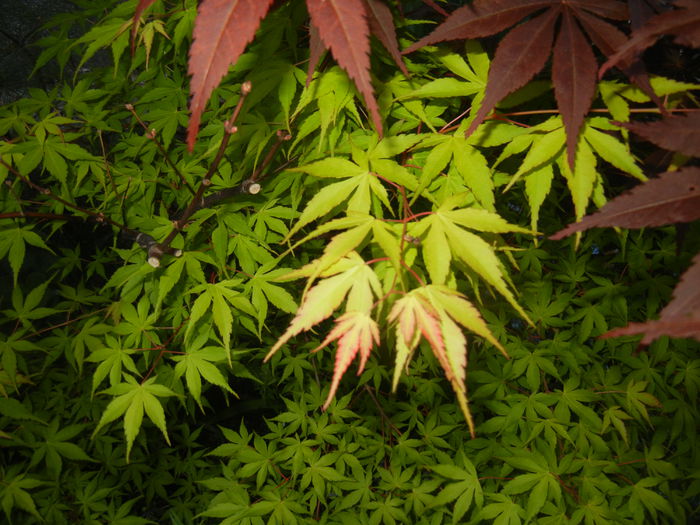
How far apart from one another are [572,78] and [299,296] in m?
0.98

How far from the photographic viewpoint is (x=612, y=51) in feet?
2.31

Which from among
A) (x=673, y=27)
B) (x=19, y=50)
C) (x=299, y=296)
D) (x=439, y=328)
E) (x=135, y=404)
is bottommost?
(x=299, y=296)

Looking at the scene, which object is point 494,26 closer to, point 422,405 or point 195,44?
point 195,44

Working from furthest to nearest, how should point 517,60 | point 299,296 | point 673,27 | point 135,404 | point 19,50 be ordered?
1. point 19,50
2. point 299,296
3. point 135,404
4. point 517,60
5. point 673,27

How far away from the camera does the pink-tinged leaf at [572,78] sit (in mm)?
625

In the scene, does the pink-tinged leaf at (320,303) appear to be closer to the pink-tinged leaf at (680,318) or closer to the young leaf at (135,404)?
the pink-tinged leaf at (680,318)

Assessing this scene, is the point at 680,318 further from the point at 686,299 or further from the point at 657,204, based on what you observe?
the point at 657,204

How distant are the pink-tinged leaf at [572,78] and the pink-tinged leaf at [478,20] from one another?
0.29ft

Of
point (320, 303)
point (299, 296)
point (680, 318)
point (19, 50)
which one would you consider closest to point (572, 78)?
point (680, 318)

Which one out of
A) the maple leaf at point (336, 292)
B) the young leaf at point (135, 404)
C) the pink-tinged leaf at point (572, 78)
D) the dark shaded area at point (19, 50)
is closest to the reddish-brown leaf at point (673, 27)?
the pink-tinged leaf at point (572, 78)

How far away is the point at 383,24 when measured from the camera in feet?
2.11

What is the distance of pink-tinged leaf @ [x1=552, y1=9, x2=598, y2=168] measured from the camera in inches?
24.6

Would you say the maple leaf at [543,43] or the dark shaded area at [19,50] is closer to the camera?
the maple leaf at [543,43]

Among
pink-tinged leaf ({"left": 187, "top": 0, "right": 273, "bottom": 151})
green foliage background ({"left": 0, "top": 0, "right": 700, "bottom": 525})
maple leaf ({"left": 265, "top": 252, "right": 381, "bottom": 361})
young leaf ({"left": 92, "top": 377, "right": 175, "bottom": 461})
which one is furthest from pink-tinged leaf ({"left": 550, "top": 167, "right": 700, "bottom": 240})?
young leaf ({"left": 92, "top": 377, "right": 175, "bottom": 461})
